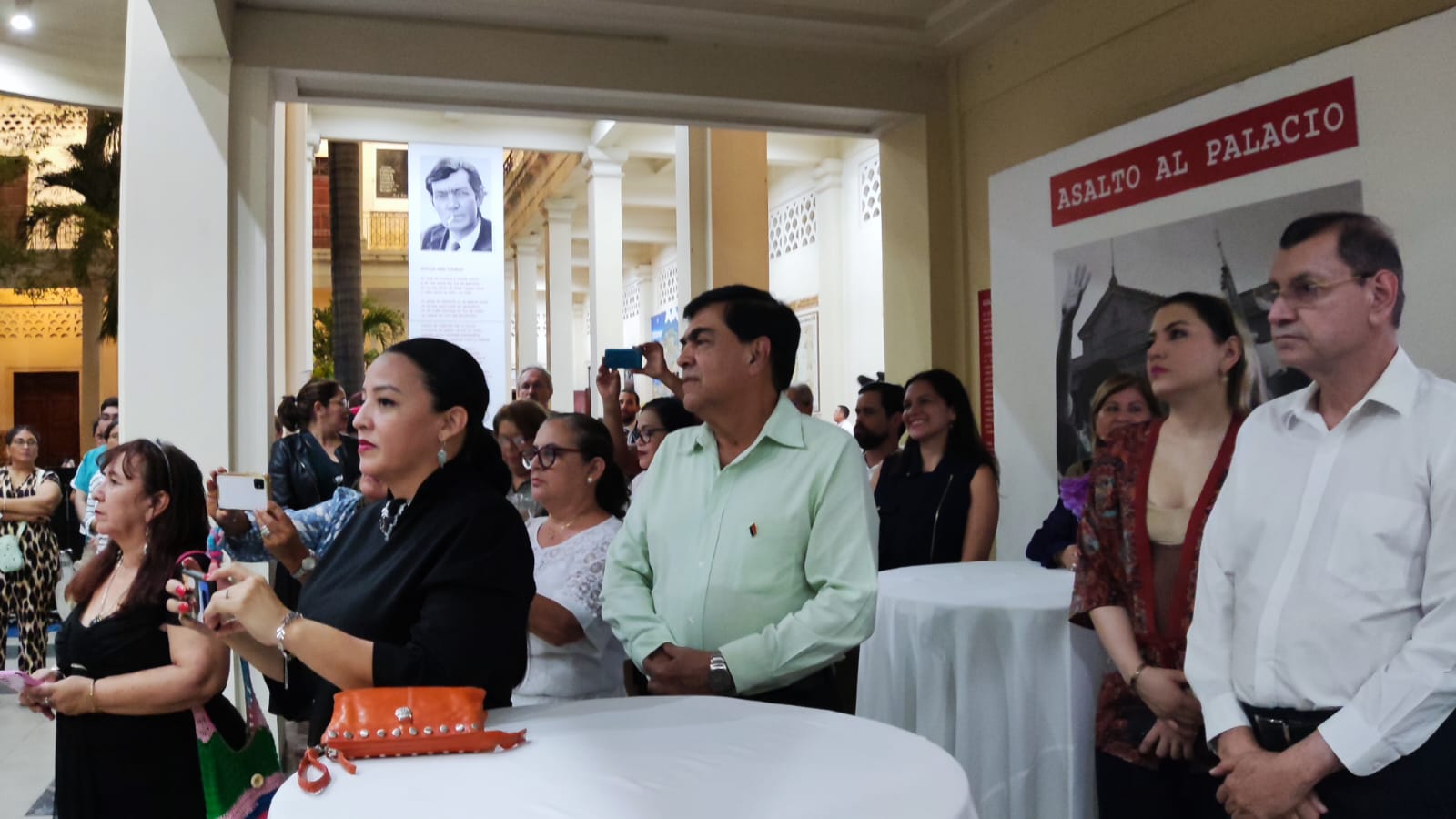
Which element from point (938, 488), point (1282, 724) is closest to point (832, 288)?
point (938, 488)

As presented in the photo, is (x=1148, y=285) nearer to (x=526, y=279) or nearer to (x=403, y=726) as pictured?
(x=403, y=726)

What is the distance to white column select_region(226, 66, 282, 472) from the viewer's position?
14.6 ft

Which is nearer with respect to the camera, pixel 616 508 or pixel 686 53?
pixel 616 508

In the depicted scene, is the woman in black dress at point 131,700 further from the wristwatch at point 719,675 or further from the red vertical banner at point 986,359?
the red vertical banner at point 986,359

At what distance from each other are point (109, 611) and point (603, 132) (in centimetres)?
917

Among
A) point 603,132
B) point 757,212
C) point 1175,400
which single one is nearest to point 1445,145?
point 1175,400

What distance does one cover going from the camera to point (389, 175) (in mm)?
24781

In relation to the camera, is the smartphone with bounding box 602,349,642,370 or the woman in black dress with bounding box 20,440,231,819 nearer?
the woman in black dress with bounding box 20,440,231,819

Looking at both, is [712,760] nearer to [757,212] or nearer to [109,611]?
[109,611]

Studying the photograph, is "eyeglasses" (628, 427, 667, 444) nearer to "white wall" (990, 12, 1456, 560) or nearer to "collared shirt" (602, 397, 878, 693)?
"white wall" (990, 12, 1456, 560)

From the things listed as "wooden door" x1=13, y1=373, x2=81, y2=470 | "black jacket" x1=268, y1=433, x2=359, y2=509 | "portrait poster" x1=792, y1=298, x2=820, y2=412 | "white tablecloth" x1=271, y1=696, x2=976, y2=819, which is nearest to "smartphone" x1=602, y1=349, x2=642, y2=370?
"black jacket" x1=268, y1=433, x2=359, y2=509

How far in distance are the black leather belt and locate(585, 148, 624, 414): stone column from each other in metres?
9.86

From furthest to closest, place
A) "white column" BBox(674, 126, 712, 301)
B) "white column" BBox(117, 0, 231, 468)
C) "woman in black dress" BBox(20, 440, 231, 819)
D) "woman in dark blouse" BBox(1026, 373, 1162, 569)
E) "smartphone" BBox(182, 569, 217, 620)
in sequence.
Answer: "white column" BBox(674, 126, 712, 301)
"white column" BBox(117, 0, 231, 468)
"woman in dark blouse" BBox(1026, 373, 1162, 569)
"woman in black dress" BBox(20, 440, 231, 819)
"smartphone" BBox(182, 569, 217, 620)

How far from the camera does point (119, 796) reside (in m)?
2.28
